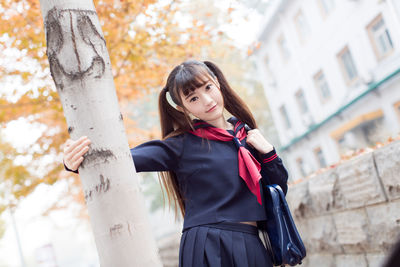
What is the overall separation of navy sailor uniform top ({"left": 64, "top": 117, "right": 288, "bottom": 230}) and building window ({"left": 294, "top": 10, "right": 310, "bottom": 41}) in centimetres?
1414

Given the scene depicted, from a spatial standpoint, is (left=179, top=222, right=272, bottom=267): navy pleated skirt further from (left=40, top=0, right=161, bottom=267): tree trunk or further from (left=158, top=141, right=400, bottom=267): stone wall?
(left=158, top=141, right=400, bottom=267): stone wall

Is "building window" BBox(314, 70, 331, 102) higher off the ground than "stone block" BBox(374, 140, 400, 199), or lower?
higher

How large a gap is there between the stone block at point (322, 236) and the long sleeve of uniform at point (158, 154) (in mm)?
2329

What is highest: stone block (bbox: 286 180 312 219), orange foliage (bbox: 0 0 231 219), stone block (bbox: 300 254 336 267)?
orange foliage (bbox: 0 0 231 219)

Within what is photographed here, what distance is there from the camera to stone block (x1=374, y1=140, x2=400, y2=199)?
2929 mm

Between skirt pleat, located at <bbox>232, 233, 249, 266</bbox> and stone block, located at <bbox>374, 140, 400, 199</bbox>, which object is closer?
skirt pleat, located at <bbox>232, 233, 249, 266</bbox>

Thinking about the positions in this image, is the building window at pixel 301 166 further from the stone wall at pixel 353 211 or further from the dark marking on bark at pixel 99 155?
the dark marking on bark at pixel 99 155

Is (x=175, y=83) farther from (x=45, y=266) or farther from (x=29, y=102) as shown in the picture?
(x=45, y=266)

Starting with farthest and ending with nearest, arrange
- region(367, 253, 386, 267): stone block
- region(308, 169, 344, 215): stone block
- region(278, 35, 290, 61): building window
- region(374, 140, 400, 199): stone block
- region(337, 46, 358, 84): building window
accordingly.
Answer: region(278, 35, 290, 61): building window, region(337, 46, 358, 84): building window, region(308, 169, 344, 215): stone block, region(367, 253, 386, 267): stone block, region(374, 140, 400, 199): stone block

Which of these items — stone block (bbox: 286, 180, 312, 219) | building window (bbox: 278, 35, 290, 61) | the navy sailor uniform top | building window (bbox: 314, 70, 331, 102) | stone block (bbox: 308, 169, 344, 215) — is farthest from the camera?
building window (bbox: 278, 35, 290, 61)

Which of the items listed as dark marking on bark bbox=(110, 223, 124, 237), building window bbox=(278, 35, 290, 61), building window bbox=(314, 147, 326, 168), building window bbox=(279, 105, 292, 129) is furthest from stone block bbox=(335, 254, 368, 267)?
building window bbox=(279, 105, 292, 129)

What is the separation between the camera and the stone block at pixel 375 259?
10.4 ft

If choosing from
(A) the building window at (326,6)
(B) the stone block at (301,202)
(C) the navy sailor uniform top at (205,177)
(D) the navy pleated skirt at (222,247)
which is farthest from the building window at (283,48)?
(D) the navy pleated skirt at (222,247)

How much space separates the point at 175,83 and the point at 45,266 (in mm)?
14819
